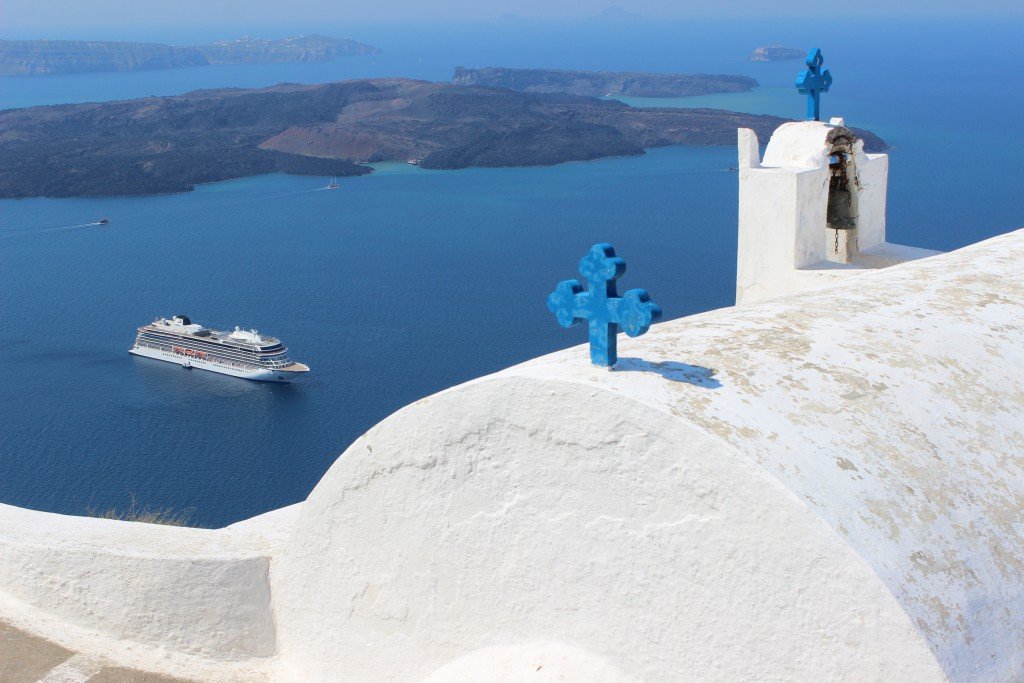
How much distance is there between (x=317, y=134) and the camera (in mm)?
66625

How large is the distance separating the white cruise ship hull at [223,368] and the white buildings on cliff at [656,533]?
972 inches

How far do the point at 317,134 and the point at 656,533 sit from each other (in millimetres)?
65380

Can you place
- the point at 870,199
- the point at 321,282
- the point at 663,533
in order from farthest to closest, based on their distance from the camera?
A: the point at 321,282, the point at 870,199, the point at 663,533

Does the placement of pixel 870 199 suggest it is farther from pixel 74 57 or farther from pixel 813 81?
pixel 74 57

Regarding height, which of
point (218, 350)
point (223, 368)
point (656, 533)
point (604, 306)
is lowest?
point (223, 368)

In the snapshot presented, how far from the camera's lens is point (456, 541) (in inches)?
172

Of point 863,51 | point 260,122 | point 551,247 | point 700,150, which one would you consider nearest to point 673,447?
→ point 551,247

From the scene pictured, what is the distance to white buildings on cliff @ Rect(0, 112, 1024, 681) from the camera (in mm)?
3512

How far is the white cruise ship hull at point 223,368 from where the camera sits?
30125 mm

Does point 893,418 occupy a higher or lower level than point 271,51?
higher

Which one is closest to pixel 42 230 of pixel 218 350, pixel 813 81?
pixel 218 350

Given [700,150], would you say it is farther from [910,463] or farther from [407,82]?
[910,463]

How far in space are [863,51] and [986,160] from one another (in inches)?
3549

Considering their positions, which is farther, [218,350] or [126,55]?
[126,55]
